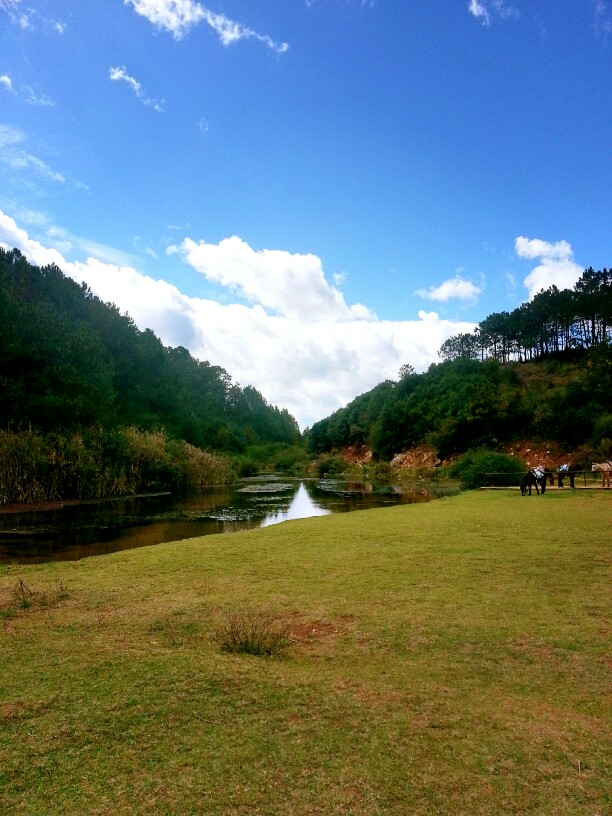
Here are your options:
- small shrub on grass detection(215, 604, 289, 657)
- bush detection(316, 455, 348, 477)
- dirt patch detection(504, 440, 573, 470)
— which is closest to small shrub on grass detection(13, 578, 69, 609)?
small shrub on grass detection(215, 604, 289, 657)

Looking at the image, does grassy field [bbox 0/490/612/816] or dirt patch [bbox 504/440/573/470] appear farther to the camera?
dirt patch [bbox 504/440/573/470]

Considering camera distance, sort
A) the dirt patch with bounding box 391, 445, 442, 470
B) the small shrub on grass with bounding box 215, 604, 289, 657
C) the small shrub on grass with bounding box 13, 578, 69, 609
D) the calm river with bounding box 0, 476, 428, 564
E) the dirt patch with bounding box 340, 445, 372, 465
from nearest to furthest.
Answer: the small shrub on grass with bounding box 215, 604, 289, 657, the small shrub on grass with bounding box 13, 578, 69, 609, the calm river with bounding box 0, 476, 428, 564, the dirt patch with bounding box 391, 445, 442, 470, the dirt patch with bounding box 340, 445, 372, 465

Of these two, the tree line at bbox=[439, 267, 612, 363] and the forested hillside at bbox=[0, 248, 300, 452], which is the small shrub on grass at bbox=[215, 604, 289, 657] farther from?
the tree line at bbox=[439, 267, 612, 363]

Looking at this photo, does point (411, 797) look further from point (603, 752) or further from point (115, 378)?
point (115, 378)

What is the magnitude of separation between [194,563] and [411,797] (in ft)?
20.0

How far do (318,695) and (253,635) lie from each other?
39.6 inches

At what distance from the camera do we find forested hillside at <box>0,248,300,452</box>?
29.8 metres

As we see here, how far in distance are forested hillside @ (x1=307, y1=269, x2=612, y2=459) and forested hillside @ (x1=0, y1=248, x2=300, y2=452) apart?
2373 centimetres

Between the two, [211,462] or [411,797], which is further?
[211,462]

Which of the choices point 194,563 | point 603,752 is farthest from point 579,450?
point 603,752

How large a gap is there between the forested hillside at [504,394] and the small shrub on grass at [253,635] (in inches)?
662

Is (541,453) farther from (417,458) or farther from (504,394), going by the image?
(417,458)

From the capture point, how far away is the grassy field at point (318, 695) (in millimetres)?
2562

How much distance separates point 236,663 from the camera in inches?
156
